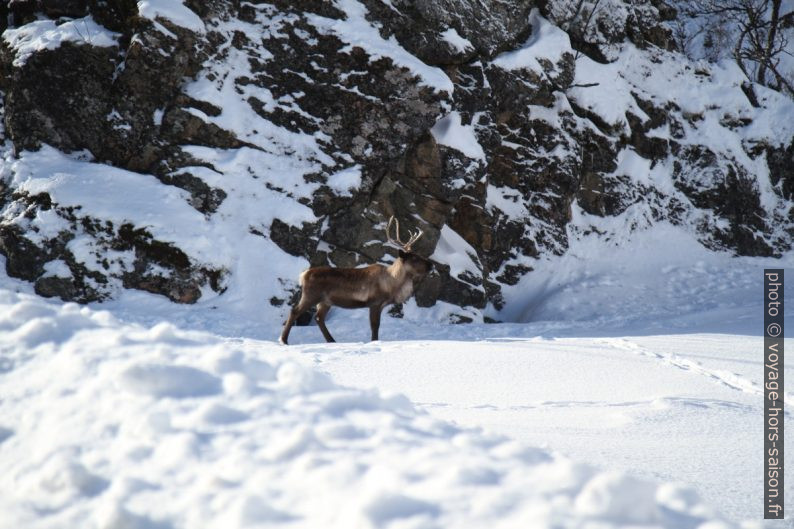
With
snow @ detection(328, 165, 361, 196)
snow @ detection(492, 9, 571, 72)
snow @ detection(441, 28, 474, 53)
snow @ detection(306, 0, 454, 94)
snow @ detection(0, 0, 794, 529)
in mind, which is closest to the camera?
snow @ detection(0, 0, 794, 529)

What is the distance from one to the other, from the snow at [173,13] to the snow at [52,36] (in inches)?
33.2

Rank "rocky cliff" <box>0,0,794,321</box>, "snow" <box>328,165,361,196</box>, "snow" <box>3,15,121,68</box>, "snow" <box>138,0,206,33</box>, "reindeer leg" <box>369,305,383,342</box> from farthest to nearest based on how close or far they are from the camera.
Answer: "snow" <box>328,165,361,196</box> < "snow" <box>138,0,206,33</box> < "snow" <box>3,15,121,68</box> < "rocky cliff" <box>0,0,794,321</box> < "reindeer leg" <box>369,305,383,342</box>

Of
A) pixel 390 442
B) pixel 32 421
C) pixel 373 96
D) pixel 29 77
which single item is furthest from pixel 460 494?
pixel 29 77

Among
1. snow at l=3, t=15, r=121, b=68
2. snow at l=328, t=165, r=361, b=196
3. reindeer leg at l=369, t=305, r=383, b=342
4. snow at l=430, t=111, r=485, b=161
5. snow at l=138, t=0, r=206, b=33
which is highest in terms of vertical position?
snow at l=138, t=0, r=206, b=33

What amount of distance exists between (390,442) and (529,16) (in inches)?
655

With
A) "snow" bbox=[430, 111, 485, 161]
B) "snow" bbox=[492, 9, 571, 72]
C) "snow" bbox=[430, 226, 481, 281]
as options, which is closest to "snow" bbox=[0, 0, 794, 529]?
"snow" bbox=[430, 226, 481, 281]

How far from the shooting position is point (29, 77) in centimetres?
1266

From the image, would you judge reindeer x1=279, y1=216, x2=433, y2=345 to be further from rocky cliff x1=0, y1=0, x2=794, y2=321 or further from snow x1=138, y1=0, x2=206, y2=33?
snow x1=138, y1=0, x2=206, y2=33

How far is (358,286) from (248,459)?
25.5 feet

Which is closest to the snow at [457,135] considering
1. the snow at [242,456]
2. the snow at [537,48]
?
the snow at [537,48]

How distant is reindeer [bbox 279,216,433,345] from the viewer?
10.4 metres

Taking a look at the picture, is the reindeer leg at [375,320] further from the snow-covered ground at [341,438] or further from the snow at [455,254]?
the snow at [455,254]

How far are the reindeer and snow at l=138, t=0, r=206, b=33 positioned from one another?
6.33 meters

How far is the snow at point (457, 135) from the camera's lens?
1478 centimetres
